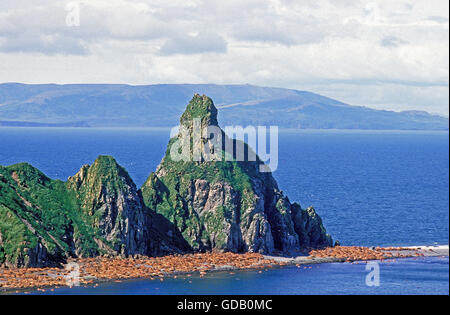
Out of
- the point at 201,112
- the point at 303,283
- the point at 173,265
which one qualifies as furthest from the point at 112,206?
the point at 303,283

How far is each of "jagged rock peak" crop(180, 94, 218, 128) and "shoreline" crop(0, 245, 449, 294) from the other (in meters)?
25.7

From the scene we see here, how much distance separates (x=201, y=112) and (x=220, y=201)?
57.6 feet

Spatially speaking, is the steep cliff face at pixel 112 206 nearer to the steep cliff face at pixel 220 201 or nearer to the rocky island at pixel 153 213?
the rocky island at pixel 153 213

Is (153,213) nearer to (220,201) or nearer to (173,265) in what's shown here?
(220,201)

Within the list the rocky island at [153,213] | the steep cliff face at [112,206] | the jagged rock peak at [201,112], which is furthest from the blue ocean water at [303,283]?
Answer: the jagged rock peak at [201,112]

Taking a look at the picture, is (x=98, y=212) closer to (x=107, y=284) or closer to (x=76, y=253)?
(x=76, y=253)

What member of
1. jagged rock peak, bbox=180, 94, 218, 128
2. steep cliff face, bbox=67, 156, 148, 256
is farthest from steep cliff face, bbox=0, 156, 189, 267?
jagged rock peak, bbox=180, 94, 218, 128

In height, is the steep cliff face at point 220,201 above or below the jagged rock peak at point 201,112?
below

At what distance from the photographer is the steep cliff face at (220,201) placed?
419 feet

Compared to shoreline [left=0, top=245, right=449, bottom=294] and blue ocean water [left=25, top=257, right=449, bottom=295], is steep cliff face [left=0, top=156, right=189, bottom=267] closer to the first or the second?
shoreline [left=0, top=245, right=449, bottom=294]

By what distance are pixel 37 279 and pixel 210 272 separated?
25.9 metres

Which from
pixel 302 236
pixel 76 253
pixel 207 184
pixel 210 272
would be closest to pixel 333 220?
pixel 302 236

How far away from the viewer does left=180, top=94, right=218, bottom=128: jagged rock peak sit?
137125 mm

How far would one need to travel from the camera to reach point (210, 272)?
376ft
